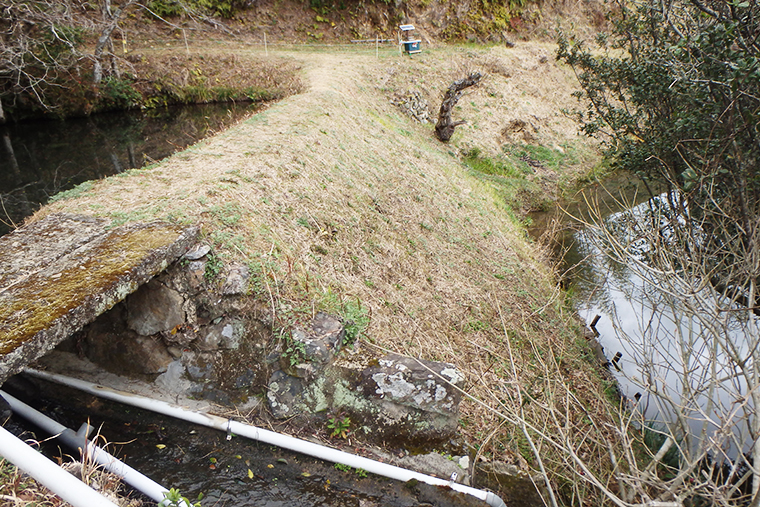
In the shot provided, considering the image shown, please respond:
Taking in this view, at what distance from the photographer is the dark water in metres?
9.28

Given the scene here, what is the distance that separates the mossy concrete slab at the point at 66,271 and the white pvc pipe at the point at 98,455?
2.51ft

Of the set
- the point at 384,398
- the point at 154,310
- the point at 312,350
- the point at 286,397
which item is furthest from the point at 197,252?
the point at 384,398

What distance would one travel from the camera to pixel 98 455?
371cm

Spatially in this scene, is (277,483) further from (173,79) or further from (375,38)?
(375,38)

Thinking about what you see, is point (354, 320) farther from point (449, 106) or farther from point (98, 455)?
point (449, 106)

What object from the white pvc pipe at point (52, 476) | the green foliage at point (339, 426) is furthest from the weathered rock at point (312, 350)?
the white pvc pipe at point (52, 476)

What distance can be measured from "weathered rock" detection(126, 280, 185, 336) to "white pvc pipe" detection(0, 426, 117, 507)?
2.74 m

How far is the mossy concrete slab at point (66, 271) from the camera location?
364 centimetres

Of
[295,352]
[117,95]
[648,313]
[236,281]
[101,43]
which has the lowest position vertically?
[648,313]

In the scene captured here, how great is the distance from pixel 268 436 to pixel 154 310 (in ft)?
6.02

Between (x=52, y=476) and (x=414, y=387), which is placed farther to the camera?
(x=414, y=387)

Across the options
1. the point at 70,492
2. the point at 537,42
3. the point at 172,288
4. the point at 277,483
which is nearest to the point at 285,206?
the point at 172,288

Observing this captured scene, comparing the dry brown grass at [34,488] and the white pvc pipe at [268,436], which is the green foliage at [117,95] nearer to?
the white pvc pipe at [268,436]

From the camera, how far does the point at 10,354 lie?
11.1 ft
